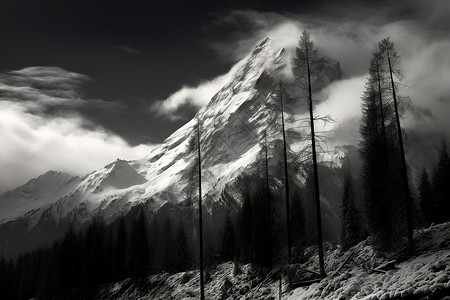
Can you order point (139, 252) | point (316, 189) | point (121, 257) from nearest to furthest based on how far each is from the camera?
point (316, 189) < point (139, 252) < point (121, 257)

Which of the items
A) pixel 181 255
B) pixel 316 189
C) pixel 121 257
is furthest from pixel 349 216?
pixel 121 257

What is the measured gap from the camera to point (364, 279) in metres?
20.9

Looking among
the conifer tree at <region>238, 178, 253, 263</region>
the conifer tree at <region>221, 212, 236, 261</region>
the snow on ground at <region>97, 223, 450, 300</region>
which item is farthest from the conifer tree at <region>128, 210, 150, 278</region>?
the conifer tree at <region>238, 178, 253, 263</region>

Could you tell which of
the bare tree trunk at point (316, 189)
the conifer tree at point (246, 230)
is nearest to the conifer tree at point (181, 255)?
the conifer tree at point (246, 230)

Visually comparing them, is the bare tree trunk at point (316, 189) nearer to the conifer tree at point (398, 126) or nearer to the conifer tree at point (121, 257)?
the conifer tree at point (398, 126)

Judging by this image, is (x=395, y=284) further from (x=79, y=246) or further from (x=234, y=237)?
(x=79, y=246)

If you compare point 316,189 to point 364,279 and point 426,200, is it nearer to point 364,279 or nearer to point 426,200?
point 364,279

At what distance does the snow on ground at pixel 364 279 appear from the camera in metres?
17.4

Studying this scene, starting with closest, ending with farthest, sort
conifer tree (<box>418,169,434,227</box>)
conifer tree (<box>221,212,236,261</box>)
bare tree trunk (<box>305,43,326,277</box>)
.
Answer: bare tree trunk (<box>305,43,326,277</box>) < conifer tree (<box>418,169,434,227</box>) < conifer tree (<box>221,212,236,261</box>)

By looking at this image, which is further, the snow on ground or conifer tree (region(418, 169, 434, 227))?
conifer tree (region(418, 169, 434, 227))

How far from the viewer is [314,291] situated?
2311 cm

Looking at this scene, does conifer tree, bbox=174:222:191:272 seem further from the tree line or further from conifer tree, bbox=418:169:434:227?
conifer tree, bbox=418:169:434:227

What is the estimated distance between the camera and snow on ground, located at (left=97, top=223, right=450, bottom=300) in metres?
17.4

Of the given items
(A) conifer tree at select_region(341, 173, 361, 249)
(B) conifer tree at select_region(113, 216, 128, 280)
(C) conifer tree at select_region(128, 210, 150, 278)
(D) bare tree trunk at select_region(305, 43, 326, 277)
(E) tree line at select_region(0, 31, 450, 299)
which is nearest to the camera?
(D) bare tree trunk at select_region(305, 43, 326, 277)
